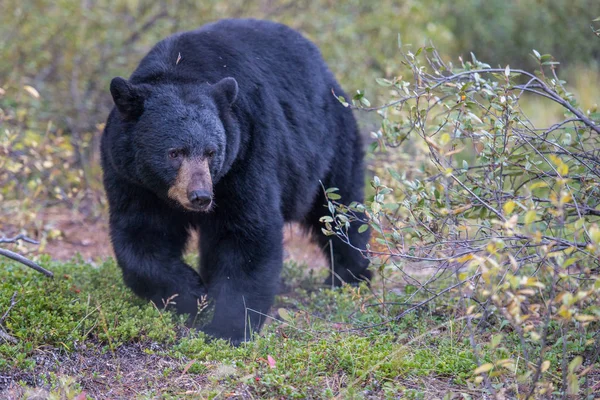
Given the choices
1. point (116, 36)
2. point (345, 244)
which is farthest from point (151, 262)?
point (116, 36)

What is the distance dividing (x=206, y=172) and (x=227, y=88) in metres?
0.56

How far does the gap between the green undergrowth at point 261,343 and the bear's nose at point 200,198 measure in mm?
738

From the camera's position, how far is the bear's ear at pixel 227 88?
4379 millimetres

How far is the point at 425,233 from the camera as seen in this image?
166 inches

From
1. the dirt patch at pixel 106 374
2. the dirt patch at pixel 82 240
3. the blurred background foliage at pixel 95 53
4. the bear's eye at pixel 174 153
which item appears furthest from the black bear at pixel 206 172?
the blurred background foliage at pixel 95 53

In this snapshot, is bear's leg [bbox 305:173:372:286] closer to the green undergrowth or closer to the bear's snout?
the green undergrowth

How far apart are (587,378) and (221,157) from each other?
7.86ft

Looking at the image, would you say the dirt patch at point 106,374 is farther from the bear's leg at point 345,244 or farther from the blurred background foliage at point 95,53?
the blurred background foliage at point 95,53

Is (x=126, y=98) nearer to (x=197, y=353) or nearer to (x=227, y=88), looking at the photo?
(x=227, y=88)

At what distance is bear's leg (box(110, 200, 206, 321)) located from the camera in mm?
4512

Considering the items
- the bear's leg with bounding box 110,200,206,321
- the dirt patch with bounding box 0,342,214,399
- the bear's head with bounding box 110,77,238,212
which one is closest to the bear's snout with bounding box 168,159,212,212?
the bear's head with bounding box 110,77,238,212

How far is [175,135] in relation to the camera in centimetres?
427

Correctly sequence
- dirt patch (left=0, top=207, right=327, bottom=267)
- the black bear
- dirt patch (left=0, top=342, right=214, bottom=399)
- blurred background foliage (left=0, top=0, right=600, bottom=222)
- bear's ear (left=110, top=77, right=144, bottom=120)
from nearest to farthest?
dirt patch (left=0, top=342, right=214, bottom=399) → bear's ear (left=110, top=77, right=144, bottom=120) → the black bear → dirt patch (left=0, top=207, right=327, bottom=267) → blurred background foliage (left=0, top=0, right=600, bottom=222)

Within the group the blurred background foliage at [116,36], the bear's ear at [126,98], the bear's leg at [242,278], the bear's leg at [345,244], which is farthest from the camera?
the blurred background foliage at [116,36]
